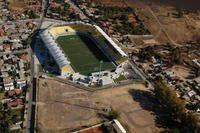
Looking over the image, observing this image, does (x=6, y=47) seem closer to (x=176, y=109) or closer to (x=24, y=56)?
(x=24, y=56)

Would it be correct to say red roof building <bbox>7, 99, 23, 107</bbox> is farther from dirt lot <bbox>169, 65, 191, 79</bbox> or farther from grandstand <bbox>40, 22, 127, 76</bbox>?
dirt lot <bbox>169, 65, 191, 79</bbox>

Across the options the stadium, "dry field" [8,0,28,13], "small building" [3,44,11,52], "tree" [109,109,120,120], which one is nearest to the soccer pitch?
the stadium

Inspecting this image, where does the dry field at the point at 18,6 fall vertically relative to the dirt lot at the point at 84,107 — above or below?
above

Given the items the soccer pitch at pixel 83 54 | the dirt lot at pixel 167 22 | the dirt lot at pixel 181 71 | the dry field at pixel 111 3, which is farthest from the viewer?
the dry field at pixel 111 3

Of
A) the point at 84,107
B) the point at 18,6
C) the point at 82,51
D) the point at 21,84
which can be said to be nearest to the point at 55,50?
the point at 82,51

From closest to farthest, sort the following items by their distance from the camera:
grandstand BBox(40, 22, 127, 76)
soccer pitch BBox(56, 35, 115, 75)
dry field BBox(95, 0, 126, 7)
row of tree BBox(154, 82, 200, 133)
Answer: row of tree BBox(154, 82, 200, 133) → grandstand BBox(40, 22, 127, 76) → soccer pitch BBox(56, 35, 115, 75) → dry field BBox(95, 0, 126, 7)

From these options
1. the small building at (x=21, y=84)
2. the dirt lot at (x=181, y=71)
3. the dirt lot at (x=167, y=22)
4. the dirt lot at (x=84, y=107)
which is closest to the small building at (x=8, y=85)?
the small building at (x=21, y=84)

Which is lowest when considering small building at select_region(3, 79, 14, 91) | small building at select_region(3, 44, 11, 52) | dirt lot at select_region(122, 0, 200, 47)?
small building at select_region(3, 79, 14, 91)

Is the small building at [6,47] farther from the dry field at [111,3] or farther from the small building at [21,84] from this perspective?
the dry field at [111,3]
